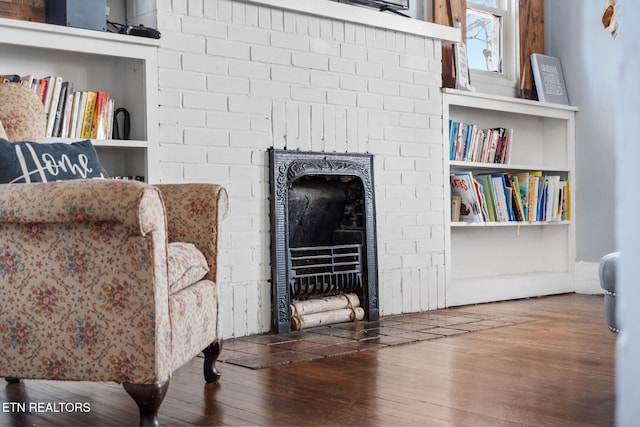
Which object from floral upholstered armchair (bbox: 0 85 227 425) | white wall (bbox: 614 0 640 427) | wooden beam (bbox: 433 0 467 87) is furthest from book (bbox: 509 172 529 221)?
white wall (bbox: 614 0 640 427)

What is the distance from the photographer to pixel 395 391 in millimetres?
2283

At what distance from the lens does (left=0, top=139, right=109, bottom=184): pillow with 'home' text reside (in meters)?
2.11

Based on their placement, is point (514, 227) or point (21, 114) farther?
point (514, 227)

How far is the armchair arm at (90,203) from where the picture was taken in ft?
5.56

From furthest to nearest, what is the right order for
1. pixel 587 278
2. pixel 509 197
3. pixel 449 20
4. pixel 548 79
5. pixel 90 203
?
pixel 548 79 → pixel 587 278 → pixel 509 197 → pixel 449 20 → pixel 90 203

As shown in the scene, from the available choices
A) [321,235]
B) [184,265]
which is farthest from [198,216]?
[321,235]

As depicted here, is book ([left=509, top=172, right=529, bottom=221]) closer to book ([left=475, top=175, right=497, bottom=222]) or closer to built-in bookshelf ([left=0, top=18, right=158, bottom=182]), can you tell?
book ([left=475, top=175, right=497, bottom=222])

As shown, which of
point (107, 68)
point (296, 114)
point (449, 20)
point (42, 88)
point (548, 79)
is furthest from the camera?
point (548, 79)

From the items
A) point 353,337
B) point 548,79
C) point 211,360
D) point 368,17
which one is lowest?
point 353,337

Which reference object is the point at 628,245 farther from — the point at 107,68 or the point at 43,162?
the point at 107,68

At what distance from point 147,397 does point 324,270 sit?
209 centimetres

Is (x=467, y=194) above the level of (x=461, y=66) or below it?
below

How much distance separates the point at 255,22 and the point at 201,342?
195 cm

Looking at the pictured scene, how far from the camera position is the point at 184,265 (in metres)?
2.11
